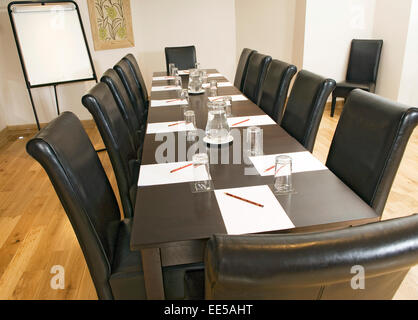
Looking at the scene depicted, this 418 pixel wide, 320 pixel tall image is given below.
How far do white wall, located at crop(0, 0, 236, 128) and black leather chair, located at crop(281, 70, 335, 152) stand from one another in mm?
3138

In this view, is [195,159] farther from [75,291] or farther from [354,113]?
[75,291]

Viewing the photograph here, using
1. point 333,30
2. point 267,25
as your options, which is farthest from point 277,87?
point 267,25

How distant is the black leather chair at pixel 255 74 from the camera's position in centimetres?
275

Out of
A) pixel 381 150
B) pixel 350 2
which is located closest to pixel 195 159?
pixel 381 150

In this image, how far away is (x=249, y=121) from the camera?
75.7 inches

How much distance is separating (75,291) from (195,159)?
3.46 feet

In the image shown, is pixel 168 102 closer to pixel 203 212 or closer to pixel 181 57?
pixel 203 212

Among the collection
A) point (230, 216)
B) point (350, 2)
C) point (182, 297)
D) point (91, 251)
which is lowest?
point (182, 297)

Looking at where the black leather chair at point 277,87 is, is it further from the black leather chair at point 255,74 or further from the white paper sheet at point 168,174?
the white paper sheet at point 168,174

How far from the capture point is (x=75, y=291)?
5.60ft

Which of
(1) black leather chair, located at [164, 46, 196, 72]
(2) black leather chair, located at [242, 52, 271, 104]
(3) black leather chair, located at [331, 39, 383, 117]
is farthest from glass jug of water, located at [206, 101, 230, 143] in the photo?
(3) black leather chair, located at [331, 39, 383, 117]

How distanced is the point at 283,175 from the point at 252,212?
0.66ft

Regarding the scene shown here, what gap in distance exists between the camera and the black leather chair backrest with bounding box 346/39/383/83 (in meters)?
4.25

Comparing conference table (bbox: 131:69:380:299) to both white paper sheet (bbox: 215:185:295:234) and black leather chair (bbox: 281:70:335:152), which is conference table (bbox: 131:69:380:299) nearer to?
white paper sheet (bbox: 215:185:295:234)
